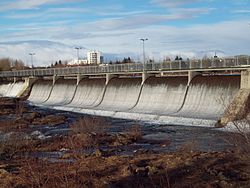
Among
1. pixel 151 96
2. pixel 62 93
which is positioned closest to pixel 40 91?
pixel 62 93

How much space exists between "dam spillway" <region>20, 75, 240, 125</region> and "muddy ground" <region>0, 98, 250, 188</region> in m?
9.47

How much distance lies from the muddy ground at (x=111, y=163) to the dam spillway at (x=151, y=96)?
9.47 m

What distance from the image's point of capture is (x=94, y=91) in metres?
59.5

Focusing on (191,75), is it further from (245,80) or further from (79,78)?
(79,78)

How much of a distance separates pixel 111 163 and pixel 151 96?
26.8m

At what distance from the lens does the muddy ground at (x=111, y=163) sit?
1755cm

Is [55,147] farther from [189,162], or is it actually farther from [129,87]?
[129,87]

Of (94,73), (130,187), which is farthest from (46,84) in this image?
(130,187)

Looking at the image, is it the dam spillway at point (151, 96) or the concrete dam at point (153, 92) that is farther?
the dam spillway at point (151, 96)

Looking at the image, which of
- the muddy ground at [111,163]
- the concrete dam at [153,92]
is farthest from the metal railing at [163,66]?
the muddy ground at [111,163]

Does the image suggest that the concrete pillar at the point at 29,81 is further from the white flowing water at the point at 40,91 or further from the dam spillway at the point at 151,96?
the dam spillway at the point at 151,96

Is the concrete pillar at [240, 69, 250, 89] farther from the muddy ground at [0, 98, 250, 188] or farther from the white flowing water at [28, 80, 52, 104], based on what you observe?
the white flowing water at [28, 80, 52, 104]

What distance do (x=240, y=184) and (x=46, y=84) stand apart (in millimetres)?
60328

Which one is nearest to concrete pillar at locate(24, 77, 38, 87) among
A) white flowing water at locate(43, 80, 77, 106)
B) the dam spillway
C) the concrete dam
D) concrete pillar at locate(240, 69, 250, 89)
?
the concrete dam
